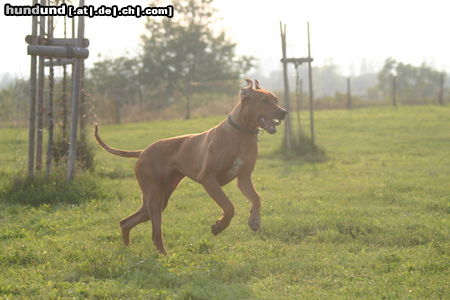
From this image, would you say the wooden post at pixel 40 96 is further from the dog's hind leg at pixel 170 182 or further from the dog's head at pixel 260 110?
the dog's head at pixel 260 110

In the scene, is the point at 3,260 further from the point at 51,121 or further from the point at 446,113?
the point at 446,113

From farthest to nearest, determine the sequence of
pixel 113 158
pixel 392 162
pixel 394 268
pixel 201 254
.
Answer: pixel 113 158 < pixel 392 162 < pixel 201 254 < pixel 394 268

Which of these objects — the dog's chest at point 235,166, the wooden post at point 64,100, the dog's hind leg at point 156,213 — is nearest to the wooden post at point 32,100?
the wooden post at point 64,100

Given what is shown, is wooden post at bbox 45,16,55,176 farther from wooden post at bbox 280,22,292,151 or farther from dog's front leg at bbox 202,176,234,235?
wooden post at bbox 280,22,292,151

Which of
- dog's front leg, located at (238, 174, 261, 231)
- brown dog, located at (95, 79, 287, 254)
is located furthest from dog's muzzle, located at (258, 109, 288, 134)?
dog's front leg, located at (238, 174, 261, 231)

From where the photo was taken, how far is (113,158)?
16.6 m

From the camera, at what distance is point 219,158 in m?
6.16

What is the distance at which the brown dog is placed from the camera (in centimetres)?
618

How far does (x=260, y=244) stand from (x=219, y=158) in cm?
137

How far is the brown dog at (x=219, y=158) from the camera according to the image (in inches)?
243

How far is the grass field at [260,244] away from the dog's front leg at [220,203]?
376 mm

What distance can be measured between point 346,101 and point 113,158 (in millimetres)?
20549

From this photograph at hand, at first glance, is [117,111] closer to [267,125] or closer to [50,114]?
[50,114]

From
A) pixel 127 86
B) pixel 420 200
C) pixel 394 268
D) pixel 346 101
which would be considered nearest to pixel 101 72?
pixel 127 86
